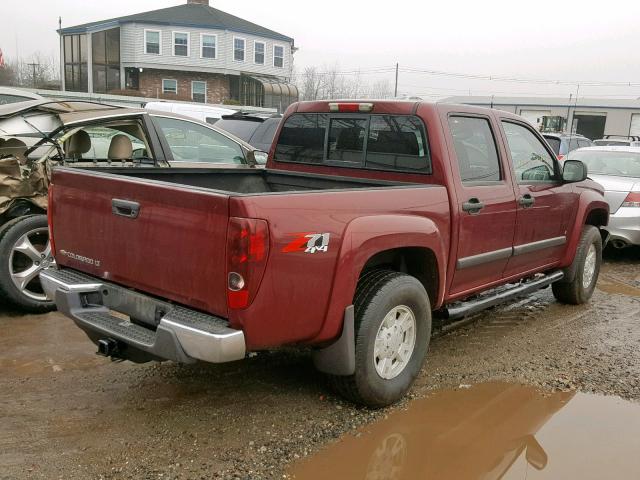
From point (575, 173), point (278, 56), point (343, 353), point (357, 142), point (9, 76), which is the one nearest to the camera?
point (343, 353)

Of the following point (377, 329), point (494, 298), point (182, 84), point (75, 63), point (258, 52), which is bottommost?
point (494, 298)

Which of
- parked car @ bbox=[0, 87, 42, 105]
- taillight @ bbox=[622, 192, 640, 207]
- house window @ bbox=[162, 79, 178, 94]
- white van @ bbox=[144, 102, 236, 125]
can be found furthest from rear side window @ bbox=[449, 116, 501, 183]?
house window @ bbox=[162, 79, 178, 94]

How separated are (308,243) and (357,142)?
71.8 inches

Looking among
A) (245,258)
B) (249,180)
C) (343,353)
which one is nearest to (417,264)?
(343,353)

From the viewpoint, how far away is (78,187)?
3.62 meters

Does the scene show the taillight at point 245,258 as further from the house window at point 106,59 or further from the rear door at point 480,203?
the house window at point 106,59

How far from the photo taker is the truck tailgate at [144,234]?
117 inches

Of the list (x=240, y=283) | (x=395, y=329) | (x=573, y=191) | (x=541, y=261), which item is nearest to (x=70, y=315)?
(x=240, y=283)

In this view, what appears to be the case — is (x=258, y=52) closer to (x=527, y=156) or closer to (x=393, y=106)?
(x=527, y=156)

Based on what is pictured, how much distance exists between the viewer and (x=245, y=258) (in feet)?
9.39

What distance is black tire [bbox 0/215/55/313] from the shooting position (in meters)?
4.98

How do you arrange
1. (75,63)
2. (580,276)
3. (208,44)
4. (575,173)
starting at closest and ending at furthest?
1. (575,173)
2. (580,276)
3. (208,44)
4. (75,63)

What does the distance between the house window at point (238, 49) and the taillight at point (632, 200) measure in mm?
32953

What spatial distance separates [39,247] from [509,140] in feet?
13.5
